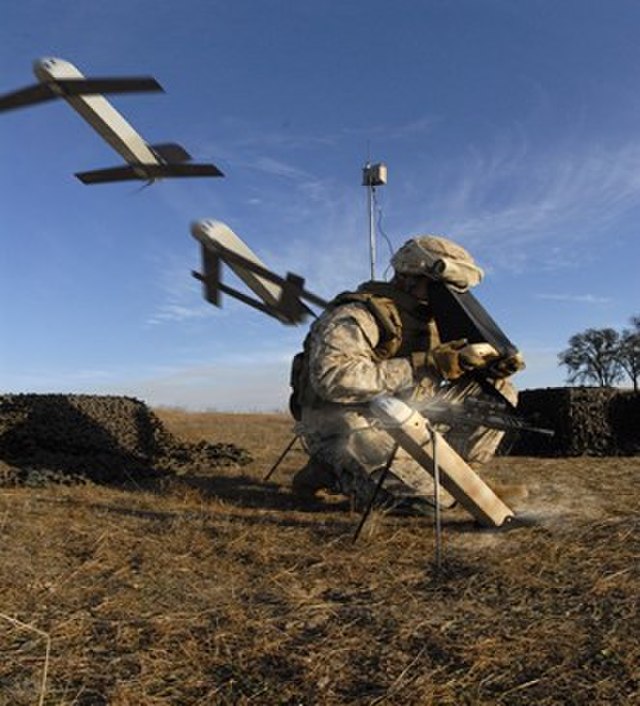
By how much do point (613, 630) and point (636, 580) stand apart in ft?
2.14

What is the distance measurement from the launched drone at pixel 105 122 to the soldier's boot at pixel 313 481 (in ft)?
6.96

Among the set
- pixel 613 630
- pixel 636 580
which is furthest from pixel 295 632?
pixel 636 580

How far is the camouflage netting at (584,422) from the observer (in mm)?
8781

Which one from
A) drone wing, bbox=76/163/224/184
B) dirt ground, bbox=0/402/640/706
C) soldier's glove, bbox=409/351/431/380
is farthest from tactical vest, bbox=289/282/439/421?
drone wing, bbox=76/163/224/184

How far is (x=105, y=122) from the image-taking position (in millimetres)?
5430

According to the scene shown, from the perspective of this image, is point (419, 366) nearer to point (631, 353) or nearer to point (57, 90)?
point (57, 90)

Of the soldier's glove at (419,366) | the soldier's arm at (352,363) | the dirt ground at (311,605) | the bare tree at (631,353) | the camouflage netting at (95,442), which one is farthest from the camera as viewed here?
the bare tree at (631,353)

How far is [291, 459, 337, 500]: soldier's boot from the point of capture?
5405mm

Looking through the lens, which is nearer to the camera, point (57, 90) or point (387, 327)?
point (387, 327)

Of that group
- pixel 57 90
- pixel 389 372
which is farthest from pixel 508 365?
pixel 57 90

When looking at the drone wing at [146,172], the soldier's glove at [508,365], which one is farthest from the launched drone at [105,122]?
the soldier's glove at [508,365]

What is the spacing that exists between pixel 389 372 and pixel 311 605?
6.47 feet

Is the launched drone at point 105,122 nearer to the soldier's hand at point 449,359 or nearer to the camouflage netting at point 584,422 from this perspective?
the soldier's hand at point 449,359

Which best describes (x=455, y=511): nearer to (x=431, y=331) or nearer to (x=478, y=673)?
(x=431, y=331)
